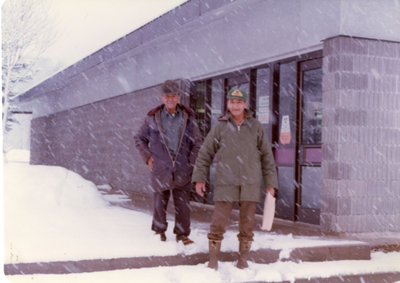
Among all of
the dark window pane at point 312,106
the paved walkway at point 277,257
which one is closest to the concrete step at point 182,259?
the paved walkway at point 277,257

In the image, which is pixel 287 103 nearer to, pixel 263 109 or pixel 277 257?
pixel 263 109

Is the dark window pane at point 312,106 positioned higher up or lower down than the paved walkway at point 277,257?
higher up

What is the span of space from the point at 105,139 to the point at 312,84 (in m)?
10.5

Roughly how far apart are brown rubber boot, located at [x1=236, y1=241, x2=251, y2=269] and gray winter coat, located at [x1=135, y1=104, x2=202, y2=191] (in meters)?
1.01

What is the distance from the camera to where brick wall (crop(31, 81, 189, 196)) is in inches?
600

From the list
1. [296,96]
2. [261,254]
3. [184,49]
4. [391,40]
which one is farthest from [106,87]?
[261,254]

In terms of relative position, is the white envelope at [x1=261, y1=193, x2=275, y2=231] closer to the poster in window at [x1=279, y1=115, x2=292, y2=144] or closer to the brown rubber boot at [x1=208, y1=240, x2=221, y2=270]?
the brown rubber boot at [x1=208, y1=240, x2=221, y2=270]

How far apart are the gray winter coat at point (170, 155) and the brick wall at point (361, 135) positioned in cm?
258

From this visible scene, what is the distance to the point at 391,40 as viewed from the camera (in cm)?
843

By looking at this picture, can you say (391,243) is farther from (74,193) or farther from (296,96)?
(74,193)

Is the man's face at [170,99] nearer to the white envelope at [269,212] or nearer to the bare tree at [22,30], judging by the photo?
the white envelope at [269,212]

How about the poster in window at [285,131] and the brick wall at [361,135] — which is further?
the poster in window at [285,131]

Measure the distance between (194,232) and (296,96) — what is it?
3260mm

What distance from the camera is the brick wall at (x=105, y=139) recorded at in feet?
50.0
